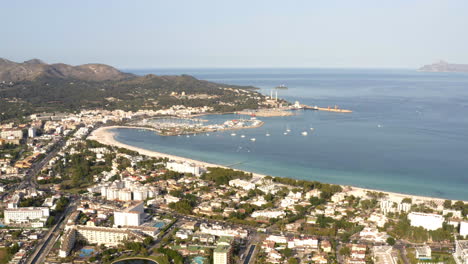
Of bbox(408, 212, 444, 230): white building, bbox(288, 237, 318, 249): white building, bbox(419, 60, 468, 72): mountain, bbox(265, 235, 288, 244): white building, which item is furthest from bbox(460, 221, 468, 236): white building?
bbox(419, 60, 468, 72): mountain

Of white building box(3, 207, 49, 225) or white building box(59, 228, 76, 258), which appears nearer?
white building box(59, 228, 76, 258)

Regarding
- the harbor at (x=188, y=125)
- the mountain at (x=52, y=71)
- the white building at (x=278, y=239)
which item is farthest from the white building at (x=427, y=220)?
the mountain at (x=52, y=71)

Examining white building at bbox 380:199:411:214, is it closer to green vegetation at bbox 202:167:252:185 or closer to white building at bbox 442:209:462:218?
white building at bbox 442:209:462:218

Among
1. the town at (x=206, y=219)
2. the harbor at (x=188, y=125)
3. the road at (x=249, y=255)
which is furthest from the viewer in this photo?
the harbor at (x=188, y=125)

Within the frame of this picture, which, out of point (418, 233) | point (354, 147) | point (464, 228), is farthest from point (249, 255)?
point (354, 147)

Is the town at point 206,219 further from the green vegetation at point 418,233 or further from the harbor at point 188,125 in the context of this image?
the harbor at point 188,125

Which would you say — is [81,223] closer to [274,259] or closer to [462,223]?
[274,259]
